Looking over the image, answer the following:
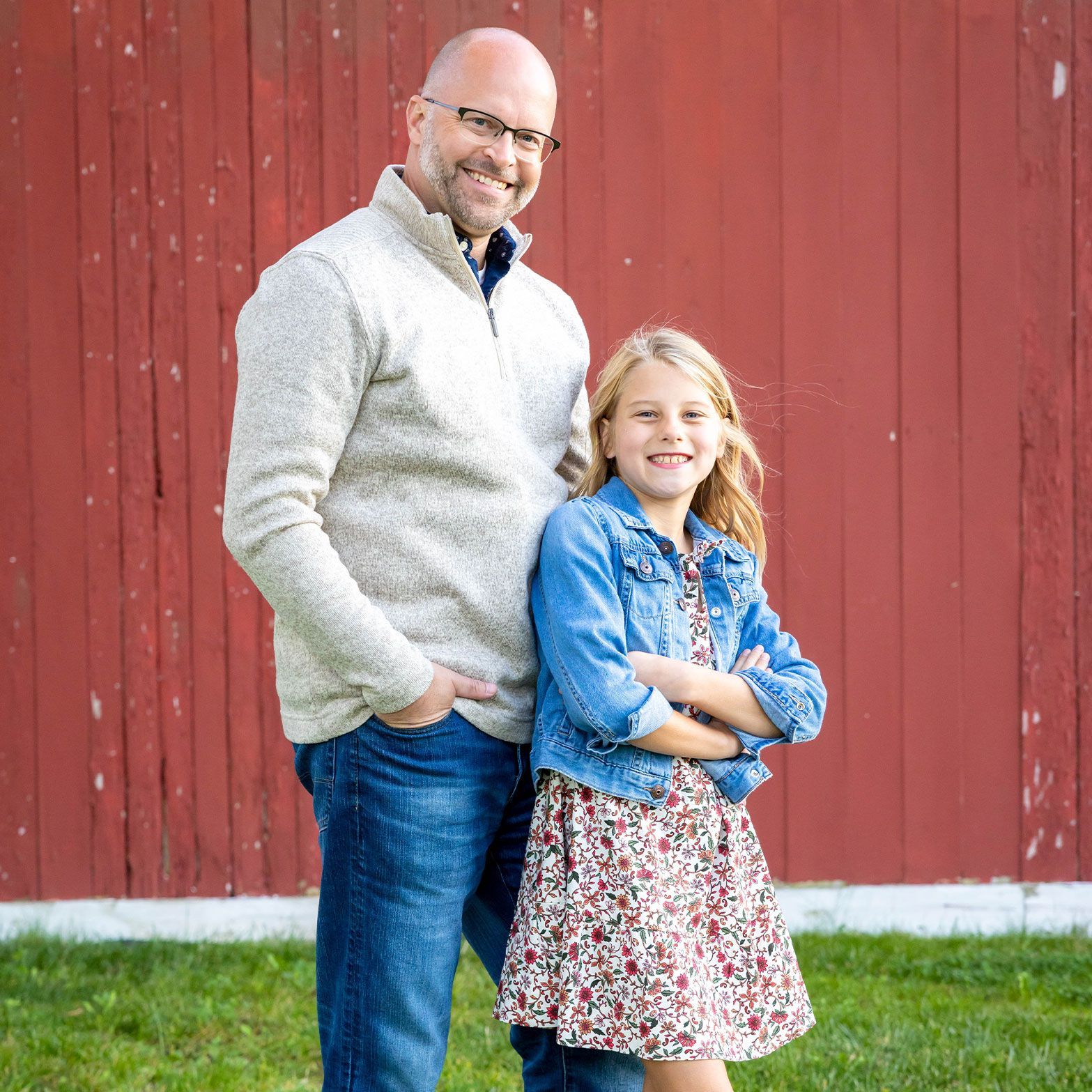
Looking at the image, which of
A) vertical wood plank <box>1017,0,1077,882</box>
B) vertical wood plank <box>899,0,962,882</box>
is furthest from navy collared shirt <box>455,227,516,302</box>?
vertical wood plank <box>1017,0,1077,882</box>

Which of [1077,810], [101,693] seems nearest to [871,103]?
[1077,810]

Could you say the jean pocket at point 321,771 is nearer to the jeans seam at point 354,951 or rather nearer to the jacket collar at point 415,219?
the jeans seam at point 354,951

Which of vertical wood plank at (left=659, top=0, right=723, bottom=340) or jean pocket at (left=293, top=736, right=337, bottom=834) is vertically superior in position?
vertical wood plank at (left=659, top=0, right=723, bottom=340)

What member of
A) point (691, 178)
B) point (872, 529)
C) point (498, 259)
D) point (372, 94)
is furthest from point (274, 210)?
point (872, 529)

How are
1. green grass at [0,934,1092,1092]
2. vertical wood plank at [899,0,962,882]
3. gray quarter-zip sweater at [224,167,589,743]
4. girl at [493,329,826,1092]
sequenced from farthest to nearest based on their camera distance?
vertical wood plank at [899,0,962,882] < green grass at [0,934,1092,1092] < girl at [493,329,826,1092] < gray quarter-zip sweater at [224,167,589,743]

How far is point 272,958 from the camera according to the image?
352 cm

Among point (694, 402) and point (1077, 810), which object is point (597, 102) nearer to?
point (694, 402)

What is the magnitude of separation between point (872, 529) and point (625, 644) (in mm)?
2268

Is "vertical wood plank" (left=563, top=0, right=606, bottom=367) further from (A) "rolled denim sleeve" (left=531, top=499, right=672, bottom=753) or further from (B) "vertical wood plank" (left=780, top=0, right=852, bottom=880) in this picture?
(A) "rolled denim sleeve" (left=531, top=499, right=672, bottom=753)

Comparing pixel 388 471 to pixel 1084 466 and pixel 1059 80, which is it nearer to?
pixel 1084 466

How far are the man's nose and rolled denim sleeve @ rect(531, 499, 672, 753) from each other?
1.91ft

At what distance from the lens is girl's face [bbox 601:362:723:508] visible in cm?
200

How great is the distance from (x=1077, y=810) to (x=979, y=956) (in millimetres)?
671

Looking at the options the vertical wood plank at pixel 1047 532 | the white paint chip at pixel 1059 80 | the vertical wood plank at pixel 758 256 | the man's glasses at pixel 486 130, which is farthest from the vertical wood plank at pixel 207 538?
the white paint chip at pixel 1059 80
